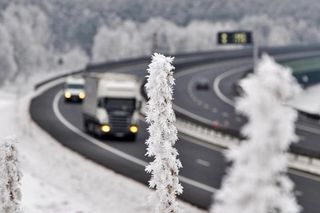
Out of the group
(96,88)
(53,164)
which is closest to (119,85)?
(96,88)

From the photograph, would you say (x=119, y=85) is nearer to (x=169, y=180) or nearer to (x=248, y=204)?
(x=169, y=180)

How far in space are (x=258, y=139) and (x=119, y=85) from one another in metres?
34.7

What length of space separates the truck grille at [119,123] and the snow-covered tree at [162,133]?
2903cm

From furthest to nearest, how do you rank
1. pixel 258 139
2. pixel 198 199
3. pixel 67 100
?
pixel 67 100 < pixel 198 199 < pixel 258 139

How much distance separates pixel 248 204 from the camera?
739cm

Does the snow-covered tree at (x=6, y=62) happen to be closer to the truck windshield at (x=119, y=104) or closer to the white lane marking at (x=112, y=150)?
the white lane marking at (x=112, y=150)

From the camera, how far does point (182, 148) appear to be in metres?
44.8

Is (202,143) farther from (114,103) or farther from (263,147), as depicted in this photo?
(263,147)

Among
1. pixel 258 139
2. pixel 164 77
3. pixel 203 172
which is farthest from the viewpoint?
pixel 203 172

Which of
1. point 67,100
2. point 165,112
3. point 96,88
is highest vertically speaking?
point 165,112

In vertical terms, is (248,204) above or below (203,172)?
above

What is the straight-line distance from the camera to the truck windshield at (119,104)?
137 feet

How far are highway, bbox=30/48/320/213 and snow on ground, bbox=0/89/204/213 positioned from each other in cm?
65

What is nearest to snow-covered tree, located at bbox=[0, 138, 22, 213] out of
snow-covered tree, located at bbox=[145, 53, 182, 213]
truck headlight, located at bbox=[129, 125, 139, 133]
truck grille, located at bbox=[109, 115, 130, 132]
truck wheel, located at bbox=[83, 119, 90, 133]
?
snow-covered tree, located at bbox=[145, 53, 182, 213]
